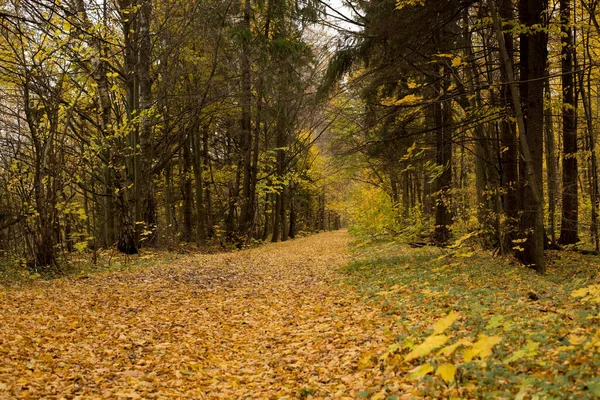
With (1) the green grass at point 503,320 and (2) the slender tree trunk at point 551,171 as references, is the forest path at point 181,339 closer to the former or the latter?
(1) the green grass at point 503,320

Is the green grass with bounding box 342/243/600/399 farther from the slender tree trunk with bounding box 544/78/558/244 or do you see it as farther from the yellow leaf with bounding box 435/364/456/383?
the slender tree trunk with bounding box 544/78/558/244

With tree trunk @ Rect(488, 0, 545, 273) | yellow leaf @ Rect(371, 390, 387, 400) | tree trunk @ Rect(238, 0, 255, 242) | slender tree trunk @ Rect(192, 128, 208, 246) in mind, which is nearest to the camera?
yellow leaf @ Rect(371, 390, 387, 400)

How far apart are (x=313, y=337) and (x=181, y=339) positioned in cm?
177

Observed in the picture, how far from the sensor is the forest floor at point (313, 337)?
10.4ft

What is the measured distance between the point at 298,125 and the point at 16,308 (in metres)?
18.1

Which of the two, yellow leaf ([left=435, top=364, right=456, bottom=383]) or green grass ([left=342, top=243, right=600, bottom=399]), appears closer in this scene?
yellow leaf ([left=435, top=364, right=456, bottom=383])

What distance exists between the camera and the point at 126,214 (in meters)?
12.1

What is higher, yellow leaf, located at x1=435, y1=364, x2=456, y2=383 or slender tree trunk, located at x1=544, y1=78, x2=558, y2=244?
slender tree trunk, located at x1=544, y1=78, x2=558, y2=244

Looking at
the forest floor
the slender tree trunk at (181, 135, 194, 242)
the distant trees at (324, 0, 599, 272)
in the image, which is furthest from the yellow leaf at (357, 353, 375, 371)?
the slender tree trunk at (181, 135, 194, 242)

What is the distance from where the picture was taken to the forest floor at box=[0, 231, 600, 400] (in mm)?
3164

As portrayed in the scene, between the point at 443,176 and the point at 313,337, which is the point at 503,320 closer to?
the point at 313,337

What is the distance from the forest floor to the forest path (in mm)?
22

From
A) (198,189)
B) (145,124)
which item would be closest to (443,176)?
(145,124)

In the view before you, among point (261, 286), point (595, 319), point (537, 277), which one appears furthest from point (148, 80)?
point (595, 319)
